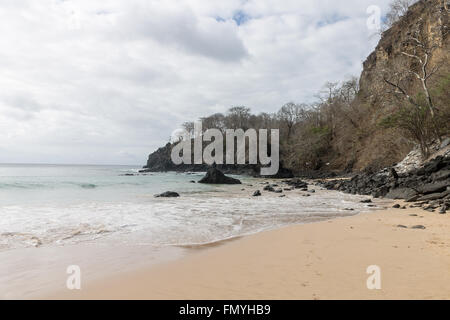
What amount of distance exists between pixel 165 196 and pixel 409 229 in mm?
13274

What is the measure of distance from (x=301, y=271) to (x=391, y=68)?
36.0 m

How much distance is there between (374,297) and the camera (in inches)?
120

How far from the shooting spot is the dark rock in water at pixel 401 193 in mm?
12123

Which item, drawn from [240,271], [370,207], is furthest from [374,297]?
[370,207]

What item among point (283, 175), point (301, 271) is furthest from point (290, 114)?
point (301, 271)

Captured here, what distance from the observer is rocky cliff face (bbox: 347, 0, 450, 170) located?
1113 inches

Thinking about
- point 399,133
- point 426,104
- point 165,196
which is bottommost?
point 165,196

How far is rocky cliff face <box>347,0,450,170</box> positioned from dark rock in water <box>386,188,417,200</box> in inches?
539

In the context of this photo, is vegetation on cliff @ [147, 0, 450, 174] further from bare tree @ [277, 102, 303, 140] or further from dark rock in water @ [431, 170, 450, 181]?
dark rock in water @ [431, 170, 450, 181]

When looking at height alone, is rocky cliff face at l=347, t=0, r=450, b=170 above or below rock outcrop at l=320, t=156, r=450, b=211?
above

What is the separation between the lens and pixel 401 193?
41.7 ft

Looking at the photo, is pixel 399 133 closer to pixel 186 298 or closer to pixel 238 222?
pixel 238 222

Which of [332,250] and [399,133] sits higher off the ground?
[399,133]

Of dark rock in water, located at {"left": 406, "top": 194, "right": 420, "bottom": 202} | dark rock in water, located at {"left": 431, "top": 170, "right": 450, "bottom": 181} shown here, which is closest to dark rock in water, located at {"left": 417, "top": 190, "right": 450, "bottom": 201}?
dark rock in water, located at {"left": 406, "top": 194, "right": 420, "bottom": 202}
